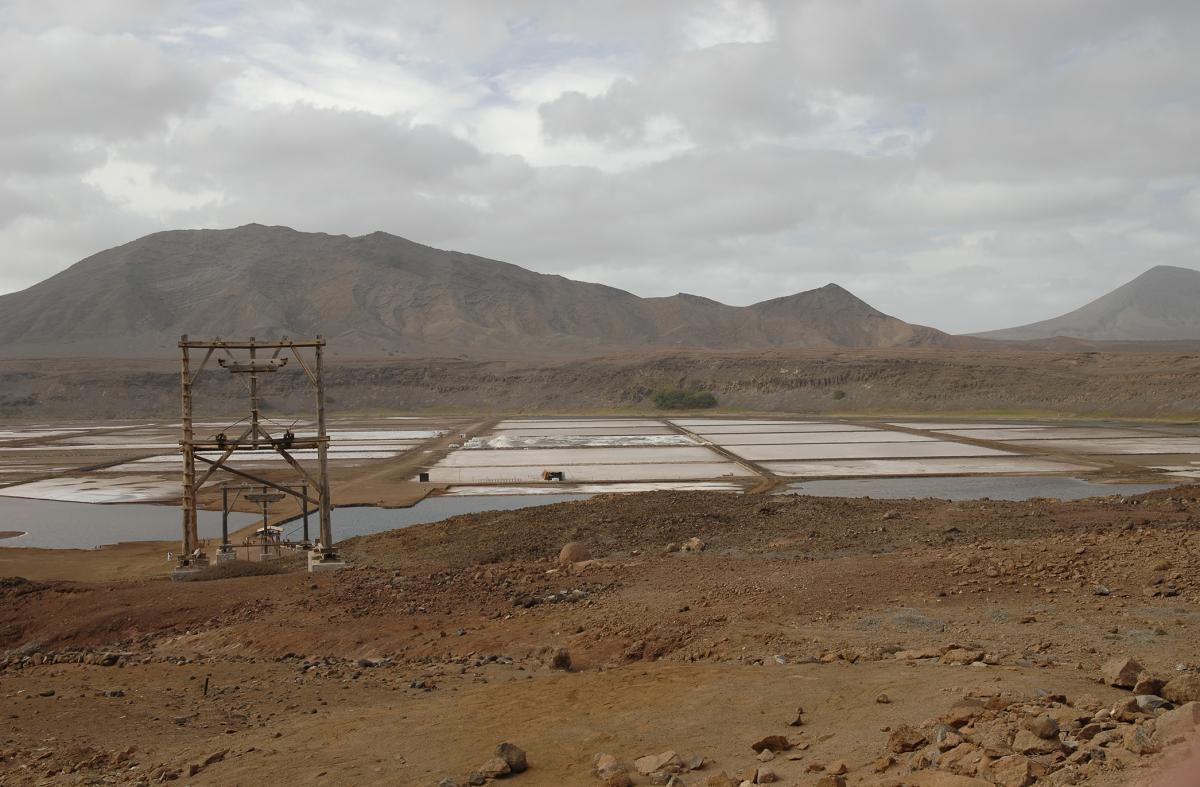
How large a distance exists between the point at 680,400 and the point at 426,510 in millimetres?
65681

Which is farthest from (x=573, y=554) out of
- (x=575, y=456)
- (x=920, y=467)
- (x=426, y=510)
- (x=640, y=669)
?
(x=575, y=456)

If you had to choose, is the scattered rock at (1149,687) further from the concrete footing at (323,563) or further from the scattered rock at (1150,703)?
the concrete footing at (323,563)

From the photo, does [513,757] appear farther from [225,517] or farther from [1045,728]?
[225,517]

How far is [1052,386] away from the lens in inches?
3406

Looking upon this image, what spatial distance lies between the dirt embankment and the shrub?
2101 millimetres

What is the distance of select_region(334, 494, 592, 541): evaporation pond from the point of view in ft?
104

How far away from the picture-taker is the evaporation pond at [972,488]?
35.7 metres

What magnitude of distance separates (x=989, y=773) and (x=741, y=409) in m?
93.6

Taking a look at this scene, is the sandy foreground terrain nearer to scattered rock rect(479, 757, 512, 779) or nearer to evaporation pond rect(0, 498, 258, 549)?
scattered rock rect(479, 757, 512, 779)

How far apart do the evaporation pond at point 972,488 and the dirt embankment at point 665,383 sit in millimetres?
46272

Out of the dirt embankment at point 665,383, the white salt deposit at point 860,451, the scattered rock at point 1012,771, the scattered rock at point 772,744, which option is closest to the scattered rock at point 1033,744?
the scattered rock at point 1012,771

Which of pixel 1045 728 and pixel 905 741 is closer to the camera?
pixel 1045 728

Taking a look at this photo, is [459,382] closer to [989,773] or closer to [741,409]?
[741,409]

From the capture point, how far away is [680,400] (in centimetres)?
9900
